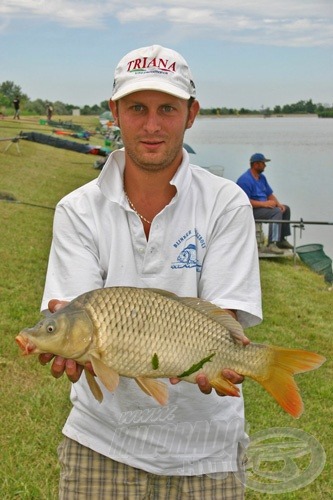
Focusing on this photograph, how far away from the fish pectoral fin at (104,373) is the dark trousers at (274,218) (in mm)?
8485

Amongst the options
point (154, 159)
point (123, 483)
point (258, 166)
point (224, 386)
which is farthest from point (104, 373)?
point (258, 166)

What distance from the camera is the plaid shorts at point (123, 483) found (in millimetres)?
1961

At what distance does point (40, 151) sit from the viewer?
23.4m

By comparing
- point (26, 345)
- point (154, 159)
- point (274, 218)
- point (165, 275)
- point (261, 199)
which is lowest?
point (274, 218)

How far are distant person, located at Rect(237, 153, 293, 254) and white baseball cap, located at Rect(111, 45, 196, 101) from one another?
8.00 m

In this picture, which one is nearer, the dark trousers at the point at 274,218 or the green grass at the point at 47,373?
the green grass at the point at 47,373

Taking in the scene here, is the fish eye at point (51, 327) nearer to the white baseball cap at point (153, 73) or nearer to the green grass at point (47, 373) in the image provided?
the white baseball cap at point (153, 73)

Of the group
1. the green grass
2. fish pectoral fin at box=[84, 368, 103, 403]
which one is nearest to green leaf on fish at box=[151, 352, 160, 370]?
fish pectoral fin at box=[84, 368, 103, 403]

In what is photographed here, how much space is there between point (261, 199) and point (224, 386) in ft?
28.2

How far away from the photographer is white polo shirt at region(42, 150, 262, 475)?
1920 millimetres

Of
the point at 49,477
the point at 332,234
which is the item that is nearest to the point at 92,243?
the point at 49,477

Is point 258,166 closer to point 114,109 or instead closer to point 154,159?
point 114,109

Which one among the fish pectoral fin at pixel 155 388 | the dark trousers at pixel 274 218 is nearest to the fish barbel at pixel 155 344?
the fish pectoral fin at pixel 155 388

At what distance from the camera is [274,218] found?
10234mm
